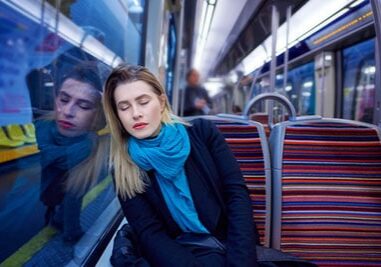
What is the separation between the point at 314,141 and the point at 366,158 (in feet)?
0.84

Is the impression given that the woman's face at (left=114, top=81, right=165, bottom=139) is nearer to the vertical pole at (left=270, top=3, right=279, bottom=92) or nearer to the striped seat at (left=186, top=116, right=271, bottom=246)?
the striped seat at (left=186, top=116, right=271, bottom=246)

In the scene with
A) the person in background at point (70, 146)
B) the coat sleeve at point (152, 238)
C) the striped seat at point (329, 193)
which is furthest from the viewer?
the striped seat at point (329, 193)

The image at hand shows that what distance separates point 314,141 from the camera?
1757 millimetres

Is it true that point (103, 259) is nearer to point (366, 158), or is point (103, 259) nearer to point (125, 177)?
point (125, 177)

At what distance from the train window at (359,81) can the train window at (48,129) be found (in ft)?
11.5

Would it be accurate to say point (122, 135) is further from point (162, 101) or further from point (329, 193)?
point (329, 193)

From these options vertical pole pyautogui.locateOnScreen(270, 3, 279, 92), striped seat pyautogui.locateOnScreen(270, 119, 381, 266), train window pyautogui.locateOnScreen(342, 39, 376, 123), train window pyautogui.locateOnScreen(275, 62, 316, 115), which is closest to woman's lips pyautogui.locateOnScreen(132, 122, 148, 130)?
striped seat pyautogui.locateOnScreen(270, 119, 381, 266)

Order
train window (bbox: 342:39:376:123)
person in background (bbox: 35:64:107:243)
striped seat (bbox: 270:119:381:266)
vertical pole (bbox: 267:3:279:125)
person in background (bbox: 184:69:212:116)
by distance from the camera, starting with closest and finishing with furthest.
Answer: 1. person in background (bbox: 35:64:107:243)
2. striped seat (bbox: 270:119:381:266)
3. vertical pole (bbox: 267:3:279:125)
4. train window (bbox: 342:39:376:123)
5. person in background (bbox: 184:69:212:116)

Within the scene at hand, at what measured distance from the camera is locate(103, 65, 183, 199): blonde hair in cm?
135

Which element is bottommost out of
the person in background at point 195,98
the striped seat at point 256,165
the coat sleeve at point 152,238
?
the coat sleeve at point 152,238

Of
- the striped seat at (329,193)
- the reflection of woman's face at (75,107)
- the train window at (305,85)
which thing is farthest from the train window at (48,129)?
the train window at (305,85)

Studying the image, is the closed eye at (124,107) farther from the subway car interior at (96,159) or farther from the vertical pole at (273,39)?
the vertical pole at (273,39)

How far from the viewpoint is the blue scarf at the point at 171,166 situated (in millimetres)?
1319

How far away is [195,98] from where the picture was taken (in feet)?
17.6
